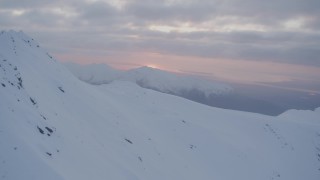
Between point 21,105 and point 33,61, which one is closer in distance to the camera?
point 21,105

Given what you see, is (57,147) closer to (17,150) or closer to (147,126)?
(17,150)

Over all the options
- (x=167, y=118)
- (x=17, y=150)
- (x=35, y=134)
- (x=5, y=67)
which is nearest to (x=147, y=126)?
(x=167, y=118)

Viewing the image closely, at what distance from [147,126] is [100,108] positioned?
734 cm

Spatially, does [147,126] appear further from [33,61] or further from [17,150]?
[17,150]

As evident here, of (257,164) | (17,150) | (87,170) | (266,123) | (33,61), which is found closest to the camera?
(17,150)

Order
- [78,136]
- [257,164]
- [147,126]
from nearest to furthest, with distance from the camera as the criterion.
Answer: [78,136] < [147,126] < [257,164]

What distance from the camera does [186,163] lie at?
39125 mm

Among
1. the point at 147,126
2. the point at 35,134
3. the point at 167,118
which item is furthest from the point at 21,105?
Result: the point at 167,118

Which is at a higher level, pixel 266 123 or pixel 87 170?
pixel 87 170

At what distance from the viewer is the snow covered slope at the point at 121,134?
21.7m

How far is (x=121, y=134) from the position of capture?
35469 mm

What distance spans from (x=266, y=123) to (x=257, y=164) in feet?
44.8

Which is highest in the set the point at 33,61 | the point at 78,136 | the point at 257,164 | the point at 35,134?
the point at 33,61

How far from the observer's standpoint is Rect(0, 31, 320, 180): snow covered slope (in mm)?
21692
